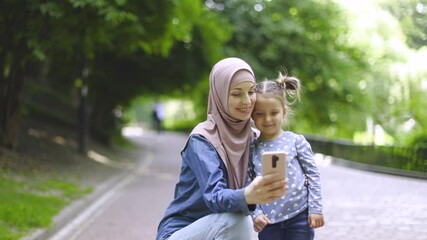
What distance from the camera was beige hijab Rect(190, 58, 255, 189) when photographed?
3418 mm

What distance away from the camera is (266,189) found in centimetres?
297

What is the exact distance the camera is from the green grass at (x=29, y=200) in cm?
806

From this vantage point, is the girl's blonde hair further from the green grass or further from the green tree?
the green tree

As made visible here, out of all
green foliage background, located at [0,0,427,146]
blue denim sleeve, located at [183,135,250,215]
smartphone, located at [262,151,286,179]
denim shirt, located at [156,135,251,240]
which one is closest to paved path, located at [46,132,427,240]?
green foliage background, located at [0,0,427,146]

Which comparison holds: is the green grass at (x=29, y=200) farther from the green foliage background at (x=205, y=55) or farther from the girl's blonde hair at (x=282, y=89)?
the girl's blonde hair at (x=282, y=89)

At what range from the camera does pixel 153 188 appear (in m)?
14.2

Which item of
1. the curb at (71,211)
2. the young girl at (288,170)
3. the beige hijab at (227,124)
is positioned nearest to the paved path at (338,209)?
the curb at (71,211)

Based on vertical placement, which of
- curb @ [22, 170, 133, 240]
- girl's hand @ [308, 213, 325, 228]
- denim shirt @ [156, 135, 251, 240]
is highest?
denim shirt @ [156, 135, 251, 240]

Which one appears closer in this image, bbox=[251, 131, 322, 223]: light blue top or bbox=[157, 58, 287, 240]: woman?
bbox=[157, 58, 287, 240]: woman

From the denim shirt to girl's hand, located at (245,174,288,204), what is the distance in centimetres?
8

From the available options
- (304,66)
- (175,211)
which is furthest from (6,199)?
(304,66)

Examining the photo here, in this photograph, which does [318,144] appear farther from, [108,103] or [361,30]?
[108,103]

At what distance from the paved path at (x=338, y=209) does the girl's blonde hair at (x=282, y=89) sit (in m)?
4.40

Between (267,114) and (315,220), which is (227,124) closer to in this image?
(267,114)
